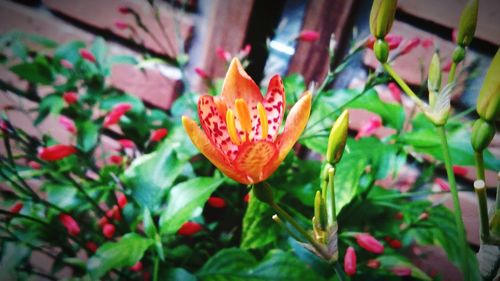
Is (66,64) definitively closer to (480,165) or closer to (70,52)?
(70,52)

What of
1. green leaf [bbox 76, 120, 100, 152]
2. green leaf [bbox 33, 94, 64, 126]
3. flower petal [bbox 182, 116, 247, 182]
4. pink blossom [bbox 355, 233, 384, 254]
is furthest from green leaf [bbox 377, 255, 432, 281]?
green leaf [bbox 33, 94, 64, 126]

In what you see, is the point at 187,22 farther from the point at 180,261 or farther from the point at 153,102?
the point at 180,261

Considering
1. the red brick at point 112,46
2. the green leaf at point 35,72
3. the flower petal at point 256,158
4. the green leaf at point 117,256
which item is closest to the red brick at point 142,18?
the red brick at point 112,46

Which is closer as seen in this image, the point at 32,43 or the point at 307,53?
the point at 307,53

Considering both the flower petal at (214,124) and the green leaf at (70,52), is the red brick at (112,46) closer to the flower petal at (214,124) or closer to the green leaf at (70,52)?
the green leaf at (70,52)

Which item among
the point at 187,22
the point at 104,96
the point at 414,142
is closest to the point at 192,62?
the point at 187,22
